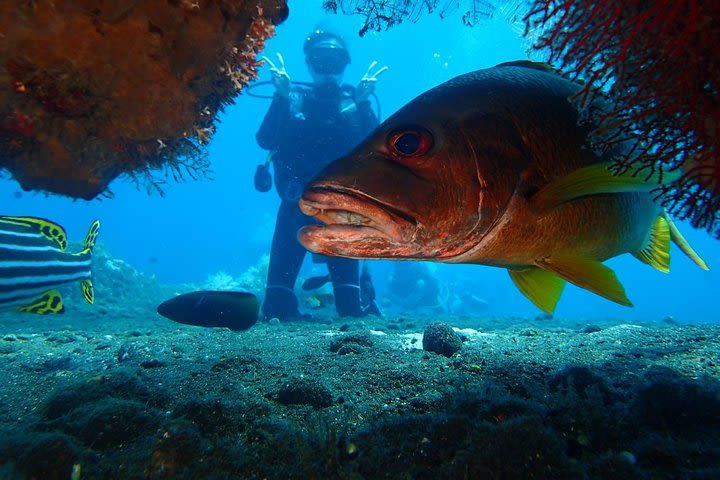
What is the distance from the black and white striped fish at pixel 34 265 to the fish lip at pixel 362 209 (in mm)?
3224

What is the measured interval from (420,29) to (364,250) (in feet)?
236

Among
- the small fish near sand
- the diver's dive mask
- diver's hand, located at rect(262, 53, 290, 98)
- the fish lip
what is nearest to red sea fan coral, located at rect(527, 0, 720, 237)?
the fish lip

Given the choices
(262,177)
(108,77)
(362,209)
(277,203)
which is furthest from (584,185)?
(277,203)

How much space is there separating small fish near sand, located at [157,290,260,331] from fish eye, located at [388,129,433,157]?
4.13 metres

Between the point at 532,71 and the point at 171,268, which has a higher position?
the point at 171,268

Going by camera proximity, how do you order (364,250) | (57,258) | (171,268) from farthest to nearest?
(171,268) < (57,258) < (364,250)

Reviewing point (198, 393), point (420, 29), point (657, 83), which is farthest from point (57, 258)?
point (420, 29)

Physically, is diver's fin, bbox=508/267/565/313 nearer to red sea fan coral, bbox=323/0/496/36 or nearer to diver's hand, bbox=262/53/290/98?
red sea fan coral, bbox=323/0/496/36

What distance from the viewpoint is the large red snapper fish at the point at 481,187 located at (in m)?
1.66

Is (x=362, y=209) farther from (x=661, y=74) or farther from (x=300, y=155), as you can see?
(x=300, y=155)

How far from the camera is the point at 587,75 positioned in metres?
1.97

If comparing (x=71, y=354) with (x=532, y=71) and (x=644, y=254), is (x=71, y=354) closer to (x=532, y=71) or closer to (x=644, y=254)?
(x=532, y=71)

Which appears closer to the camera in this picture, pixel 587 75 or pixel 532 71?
pixel 587 75

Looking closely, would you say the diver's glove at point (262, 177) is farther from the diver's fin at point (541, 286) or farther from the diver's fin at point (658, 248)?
the diver's fin at point (658, 248)
